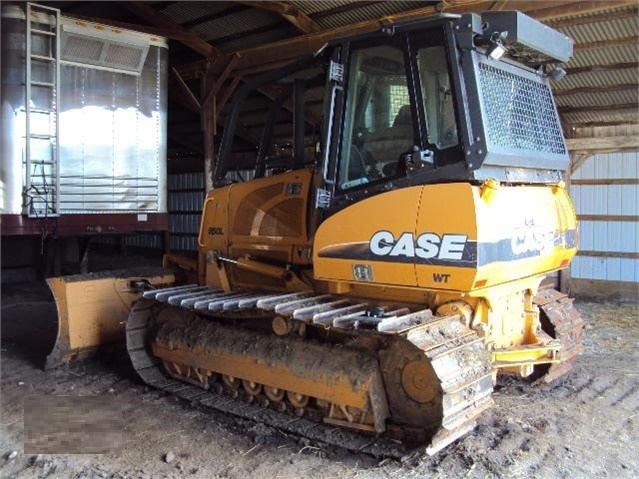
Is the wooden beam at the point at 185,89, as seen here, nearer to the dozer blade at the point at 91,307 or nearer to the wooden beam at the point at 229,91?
the wooden beam at the point at 229,91

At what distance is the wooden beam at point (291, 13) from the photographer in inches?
352

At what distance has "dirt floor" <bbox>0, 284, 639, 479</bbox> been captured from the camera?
3955 mm

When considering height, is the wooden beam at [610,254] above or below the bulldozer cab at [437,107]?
below

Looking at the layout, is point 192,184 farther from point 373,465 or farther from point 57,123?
point 373,465

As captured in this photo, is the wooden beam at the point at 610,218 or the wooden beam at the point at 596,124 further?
the wooden beam at the point at 610,218

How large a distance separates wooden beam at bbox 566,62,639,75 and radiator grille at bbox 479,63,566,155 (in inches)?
185

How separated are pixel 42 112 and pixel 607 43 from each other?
7362mm

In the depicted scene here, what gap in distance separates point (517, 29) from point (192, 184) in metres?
13.9

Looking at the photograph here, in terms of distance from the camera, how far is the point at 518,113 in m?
4.39

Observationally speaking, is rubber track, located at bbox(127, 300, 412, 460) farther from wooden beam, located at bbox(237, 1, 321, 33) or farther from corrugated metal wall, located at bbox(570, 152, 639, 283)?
corrugated metal wall, located at bbox(570, 152, 639, 283)

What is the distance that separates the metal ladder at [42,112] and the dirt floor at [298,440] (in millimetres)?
2336

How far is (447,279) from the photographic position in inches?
152

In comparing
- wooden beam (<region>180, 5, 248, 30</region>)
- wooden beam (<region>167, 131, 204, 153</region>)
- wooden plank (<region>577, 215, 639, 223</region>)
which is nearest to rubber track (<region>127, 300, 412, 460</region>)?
wooden beam (<region>180, 5, 248, 30</region>)

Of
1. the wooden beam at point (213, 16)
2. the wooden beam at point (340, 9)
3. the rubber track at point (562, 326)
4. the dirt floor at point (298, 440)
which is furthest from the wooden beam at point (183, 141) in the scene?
the rubber track at point (562, 326)
